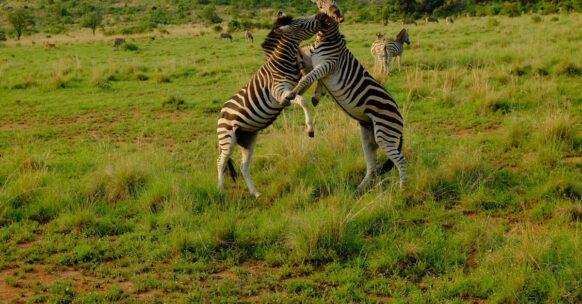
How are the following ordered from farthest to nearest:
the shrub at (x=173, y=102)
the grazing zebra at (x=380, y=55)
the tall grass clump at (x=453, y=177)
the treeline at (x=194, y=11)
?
1. the treeline at (x=194, y=11)
2. the grazing zebra at (x=380, y=55)
3. the shrub at (x=173, y=102)
4. the tall grass clump at (x=453, y=177)

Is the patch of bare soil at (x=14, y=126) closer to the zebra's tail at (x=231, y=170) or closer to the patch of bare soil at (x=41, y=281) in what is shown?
the zebra's tail at (x=231, y=170)

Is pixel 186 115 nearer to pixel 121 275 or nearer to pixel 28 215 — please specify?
pixel 28 215

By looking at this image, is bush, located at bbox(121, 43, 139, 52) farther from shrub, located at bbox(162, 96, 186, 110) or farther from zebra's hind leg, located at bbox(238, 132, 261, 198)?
zebra's hind leg, located at bbox(238, 132, 261, 198)

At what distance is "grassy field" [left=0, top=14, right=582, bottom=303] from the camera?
4.62m

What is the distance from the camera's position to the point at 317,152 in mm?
7883

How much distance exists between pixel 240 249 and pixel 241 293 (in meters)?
0.80

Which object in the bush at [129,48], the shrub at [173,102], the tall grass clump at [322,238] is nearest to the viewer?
the tall grass clump at [322,238]

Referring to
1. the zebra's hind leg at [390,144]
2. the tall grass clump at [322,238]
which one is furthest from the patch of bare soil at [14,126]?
the tall grass clump at [322,238]

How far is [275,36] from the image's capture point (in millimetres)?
6855

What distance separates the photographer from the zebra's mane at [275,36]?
665 cm

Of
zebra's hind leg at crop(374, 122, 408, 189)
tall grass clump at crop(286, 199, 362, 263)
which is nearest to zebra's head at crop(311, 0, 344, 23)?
zebra's hind leg at crop(374, 122, 408, 189)

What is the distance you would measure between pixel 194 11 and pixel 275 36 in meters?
53.8

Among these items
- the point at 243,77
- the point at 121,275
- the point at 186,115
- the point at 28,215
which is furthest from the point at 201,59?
the point at 121,275

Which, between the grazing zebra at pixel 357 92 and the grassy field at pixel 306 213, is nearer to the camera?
the grassy field at pixel 306 213
